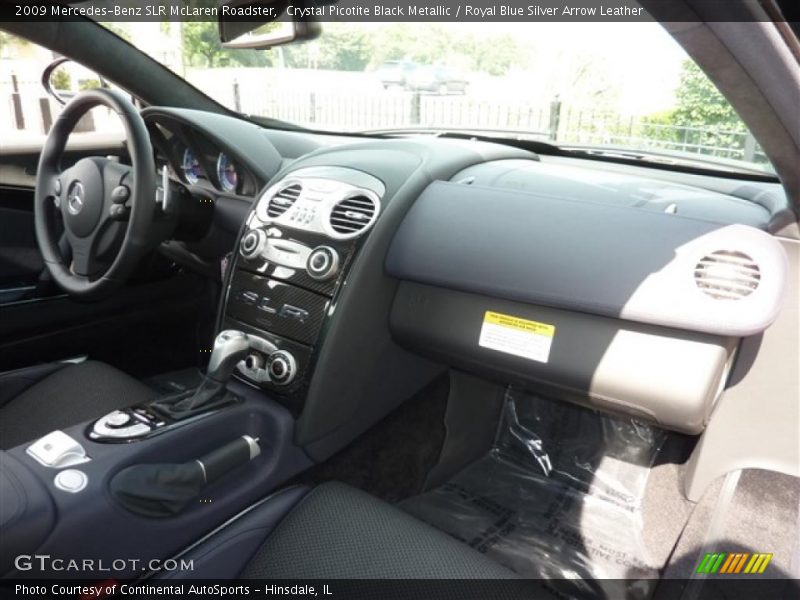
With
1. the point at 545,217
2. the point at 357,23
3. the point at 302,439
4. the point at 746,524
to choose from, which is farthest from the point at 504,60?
the point at 746,524

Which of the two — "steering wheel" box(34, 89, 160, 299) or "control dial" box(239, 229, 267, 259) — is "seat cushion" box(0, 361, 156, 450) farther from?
"control dial" box(239, 229, 267, 259)

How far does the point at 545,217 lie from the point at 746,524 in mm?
860

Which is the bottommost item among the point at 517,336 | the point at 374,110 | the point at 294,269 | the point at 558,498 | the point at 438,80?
the point at 558,498

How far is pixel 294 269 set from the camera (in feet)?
5.41

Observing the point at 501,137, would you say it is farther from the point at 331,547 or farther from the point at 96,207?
the point at 331,547

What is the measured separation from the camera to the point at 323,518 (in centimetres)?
126

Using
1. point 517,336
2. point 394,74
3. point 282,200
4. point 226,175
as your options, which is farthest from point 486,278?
point 394,74

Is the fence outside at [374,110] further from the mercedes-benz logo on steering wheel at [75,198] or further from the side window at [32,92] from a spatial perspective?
the mercedes-benz logo on steering wheel at [75,198]

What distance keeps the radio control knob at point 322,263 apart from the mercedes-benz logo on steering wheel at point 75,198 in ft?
2.36

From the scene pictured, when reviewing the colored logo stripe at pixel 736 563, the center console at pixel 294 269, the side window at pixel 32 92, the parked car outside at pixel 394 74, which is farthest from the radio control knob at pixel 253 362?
the parked car outside at pixel 394 74

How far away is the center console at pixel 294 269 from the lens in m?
1.59

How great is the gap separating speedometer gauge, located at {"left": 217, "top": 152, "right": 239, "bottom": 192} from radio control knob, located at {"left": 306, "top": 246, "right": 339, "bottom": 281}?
2.11ft

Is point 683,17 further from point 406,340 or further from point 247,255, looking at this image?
point 247,255

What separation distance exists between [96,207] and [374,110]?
1247mm
